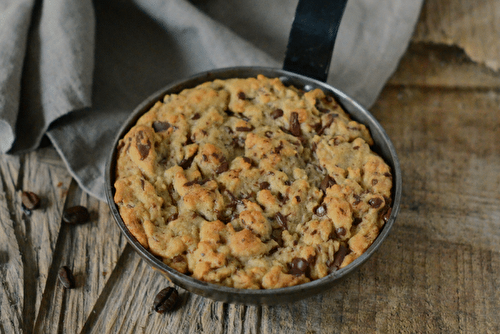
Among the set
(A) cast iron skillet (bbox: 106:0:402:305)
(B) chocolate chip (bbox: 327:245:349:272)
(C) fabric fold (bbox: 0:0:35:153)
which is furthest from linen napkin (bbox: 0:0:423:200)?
(B) chocolate chip (bbox: 327:245:349:272)

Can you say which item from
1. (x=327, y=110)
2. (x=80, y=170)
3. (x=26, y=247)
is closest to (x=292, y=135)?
(x=327, y=110)

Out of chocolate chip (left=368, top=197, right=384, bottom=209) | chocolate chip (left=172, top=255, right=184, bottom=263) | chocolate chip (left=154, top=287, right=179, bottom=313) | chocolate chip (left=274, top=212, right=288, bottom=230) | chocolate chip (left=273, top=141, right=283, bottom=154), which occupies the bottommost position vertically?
chocolate chip (left=154, top=287, right=179, bottom=313)

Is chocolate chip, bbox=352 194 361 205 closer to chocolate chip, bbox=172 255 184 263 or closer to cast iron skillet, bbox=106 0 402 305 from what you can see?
cast iron skillet, bbox=106 0 402 305

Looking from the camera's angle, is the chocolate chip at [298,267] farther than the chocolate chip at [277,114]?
No

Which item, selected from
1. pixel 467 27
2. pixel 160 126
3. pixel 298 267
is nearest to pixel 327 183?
pixel 298 267

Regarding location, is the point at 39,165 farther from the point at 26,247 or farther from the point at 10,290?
the point at 10,290

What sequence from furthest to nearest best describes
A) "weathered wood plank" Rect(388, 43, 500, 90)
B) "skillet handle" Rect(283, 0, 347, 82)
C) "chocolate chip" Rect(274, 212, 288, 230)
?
"weathered wood plank" Rect(388, 43, 500, 90) < "skillet handle" Rect(283, 0, 347, 82) < "chocolate chip" Rect(274, 212, 288, 230)

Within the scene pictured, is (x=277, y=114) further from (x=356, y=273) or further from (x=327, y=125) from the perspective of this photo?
(x=356, y=273)

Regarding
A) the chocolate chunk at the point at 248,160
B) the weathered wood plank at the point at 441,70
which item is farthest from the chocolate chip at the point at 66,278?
the weathered wood plank at the point at 441,70

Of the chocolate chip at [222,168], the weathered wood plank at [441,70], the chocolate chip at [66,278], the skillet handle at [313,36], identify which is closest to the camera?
the chocolate chip at [222,168]

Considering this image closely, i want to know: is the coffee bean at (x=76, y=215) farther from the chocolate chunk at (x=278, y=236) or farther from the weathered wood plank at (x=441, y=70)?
the weathered wood plank at (x=441, y=70)
